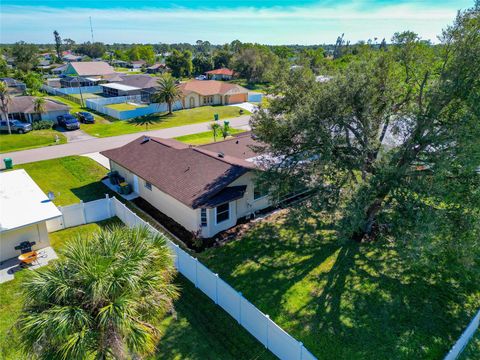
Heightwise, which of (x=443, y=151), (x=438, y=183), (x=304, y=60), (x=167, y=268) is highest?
(x=304, y=60)

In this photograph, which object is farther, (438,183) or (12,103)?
(12,103)

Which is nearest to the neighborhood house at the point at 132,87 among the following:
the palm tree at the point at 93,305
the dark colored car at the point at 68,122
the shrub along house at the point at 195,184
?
the dark colored car at the point at 68,122

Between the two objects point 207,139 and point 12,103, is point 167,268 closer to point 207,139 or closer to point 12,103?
point 207,139

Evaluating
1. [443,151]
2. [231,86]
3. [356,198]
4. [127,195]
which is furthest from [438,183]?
[231,86]

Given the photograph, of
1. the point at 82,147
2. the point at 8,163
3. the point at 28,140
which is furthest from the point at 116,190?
the point at 28,140

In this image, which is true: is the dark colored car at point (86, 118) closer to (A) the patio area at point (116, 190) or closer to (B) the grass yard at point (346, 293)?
(A) the patio area at point (116, 190)

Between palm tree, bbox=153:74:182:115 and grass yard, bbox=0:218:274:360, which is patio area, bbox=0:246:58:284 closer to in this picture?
grass yard, bbox=0:218:274:360

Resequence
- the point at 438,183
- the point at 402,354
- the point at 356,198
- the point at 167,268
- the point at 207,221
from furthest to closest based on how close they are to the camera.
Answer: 1. the point at 207,221
2. the point at 356,198
3. the point at 438,183
4. the point at 402,354
5. the point at 167,268

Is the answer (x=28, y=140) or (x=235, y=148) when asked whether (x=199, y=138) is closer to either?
(x=235, y=148)
